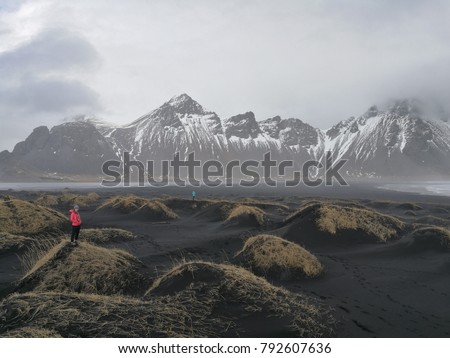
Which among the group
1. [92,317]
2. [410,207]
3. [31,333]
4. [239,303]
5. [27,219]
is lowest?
[410,207]

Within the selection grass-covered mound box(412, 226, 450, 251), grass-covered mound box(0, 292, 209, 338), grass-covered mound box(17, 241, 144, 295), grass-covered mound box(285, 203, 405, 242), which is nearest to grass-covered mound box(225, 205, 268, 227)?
A: grass-covered mound box(285, 203, 405, 242)

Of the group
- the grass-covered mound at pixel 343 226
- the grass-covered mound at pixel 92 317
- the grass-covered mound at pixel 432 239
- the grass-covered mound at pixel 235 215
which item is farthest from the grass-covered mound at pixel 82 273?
the grass-covered mound at pixel 432 239

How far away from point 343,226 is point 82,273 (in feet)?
59.6

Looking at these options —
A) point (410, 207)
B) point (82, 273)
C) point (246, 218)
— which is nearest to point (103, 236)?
point (82, 273)

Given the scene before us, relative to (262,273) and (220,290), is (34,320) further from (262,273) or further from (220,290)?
(262,273)

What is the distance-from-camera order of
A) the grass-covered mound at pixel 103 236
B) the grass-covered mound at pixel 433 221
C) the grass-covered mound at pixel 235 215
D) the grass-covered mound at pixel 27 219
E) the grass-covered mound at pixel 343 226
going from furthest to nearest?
the grass-covered mound at pixel 433 221 < the grass-covered mound at pixel 235 215 < the grass-covered mound at pixel 27 219 < the grass-covered mound at pixel 343 226 < the grass-covered mound at pixel 103 236

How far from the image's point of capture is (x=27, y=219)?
89.1 feet

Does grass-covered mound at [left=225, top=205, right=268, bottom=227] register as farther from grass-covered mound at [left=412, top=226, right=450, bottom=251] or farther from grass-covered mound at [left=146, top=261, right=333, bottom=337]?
grass-covered mound at [left=146, top=261, right=333, bottom=337]

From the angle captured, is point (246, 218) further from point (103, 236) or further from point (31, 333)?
point (31, 333)

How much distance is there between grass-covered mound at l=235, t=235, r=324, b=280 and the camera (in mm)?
17016

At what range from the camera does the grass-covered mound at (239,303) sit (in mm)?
10305

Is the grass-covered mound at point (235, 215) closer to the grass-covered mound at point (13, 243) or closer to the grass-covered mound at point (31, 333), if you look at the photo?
the grass-covered mound at point (13, 243)

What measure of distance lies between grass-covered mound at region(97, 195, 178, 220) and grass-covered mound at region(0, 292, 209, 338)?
87.7 ft

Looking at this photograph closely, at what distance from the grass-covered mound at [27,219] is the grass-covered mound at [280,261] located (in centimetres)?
1724
